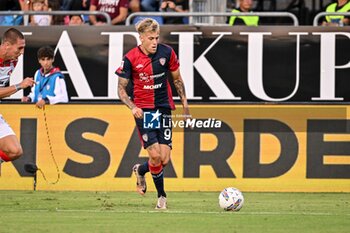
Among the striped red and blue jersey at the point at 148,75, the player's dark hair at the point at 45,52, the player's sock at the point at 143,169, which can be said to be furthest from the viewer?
the player's dark hair at the point at 45,52

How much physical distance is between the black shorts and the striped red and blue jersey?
A: 0.10m

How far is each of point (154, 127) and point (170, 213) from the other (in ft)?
4.62

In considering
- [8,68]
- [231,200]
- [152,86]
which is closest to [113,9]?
[152,86]

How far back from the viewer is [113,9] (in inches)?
821

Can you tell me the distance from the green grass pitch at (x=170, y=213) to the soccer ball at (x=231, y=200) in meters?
0.11

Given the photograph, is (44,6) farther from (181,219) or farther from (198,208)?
(181,219)

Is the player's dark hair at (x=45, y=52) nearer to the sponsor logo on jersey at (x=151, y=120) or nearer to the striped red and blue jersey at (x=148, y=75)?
the striped red and blue jersey at (x=148, y=75)

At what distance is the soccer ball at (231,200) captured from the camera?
14672 mm

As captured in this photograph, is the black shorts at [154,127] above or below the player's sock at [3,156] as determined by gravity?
above

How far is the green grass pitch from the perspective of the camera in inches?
491

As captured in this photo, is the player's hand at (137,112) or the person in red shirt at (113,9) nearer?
the player's hand at (137,112)

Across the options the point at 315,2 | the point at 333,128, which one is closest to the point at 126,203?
the point at 333,128

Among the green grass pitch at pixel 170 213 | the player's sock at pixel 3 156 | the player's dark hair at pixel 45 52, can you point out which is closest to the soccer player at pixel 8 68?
the player's sock at pixel 3 156

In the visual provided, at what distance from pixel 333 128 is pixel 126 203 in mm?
4497
